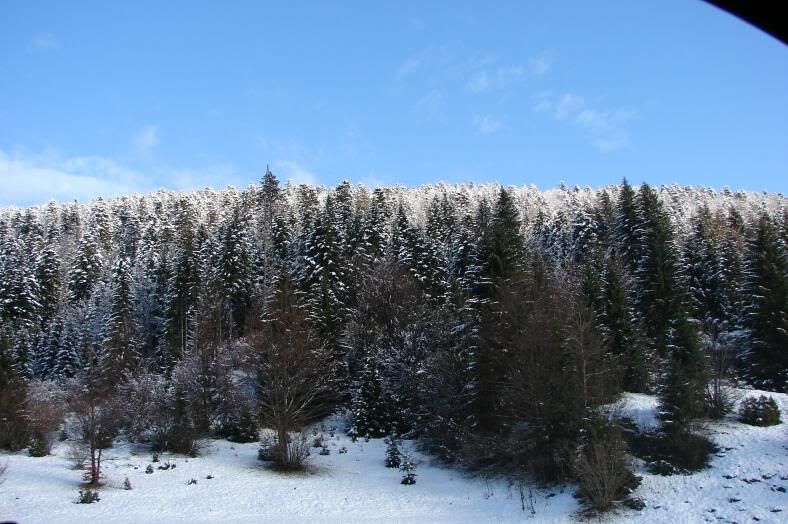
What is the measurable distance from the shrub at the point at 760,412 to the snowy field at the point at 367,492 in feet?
1.84

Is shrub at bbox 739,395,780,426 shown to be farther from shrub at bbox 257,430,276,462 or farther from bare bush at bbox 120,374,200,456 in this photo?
bare bush at bbox 120,374,200,456

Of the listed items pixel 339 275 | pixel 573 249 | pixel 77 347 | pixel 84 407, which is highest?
pixel 573 249

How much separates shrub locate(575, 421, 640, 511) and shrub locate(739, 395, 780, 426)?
949 cm

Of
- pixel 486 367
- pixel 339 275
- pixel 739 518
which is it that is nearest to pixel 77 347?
pixel 339 275

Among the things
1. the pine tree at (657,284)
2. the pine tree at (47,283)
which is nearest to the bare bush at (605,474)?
the pine tree at (657,284)

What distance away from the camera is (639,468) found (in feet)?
100

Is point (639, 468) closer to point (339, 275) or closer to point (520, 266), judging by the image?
point (520, 266)

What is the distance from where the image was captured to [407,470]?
35.4 metres

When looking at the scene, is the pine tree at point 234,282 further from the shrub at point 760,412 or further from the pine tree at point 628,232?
the shrub at point 760,412

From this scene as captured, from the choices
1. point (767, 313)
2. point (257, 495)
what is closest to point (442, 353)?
point (257, 495)

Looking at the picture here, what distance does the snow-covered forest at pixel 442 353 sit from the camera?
33.3 m

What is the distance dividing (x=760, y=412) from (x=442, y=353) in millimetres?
19517

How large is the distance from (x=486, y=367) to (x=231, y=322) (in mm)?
33079

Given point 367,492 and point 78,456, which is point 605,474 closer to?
point 367,492
